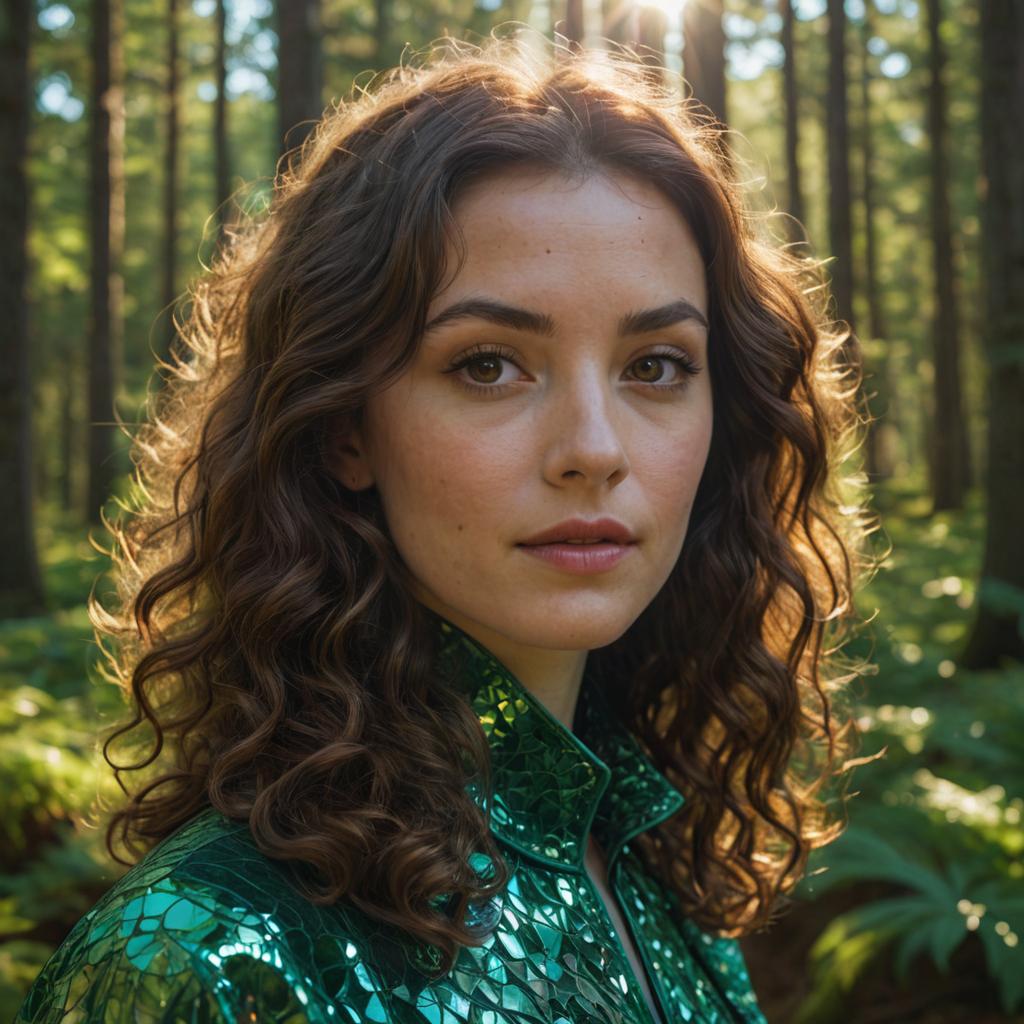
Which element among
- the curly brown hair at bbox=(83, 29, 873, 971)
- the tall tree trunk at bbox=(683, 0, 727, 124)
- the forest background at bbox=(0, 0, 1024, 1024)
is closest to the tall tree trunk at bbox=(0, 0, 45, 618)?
the forest background at bbox=(0, 0, 1024, 1024)

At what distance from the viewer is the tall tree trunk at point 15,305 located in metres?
9.80

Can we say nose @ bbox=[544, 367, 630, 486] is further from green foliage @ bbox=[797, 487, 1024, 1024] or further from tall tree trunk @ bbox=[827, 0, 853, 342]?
tall tree trunk @ bbox=[827, 0, 853, 342]

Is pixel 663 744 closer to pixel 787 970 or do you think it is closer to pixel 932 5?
pixel 787 970

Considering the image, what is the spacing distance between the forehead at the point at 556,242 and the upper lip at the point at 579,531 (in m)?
0.33

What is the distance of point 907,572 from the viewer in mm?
12711

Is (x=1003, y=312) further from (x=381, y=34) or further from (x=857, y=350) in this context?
(x=381, y=34)

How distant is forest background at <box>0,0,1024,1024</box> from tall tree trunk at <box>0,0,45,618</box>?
1.0 inches

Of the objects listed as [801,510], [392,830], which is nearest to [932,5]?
[801,510]

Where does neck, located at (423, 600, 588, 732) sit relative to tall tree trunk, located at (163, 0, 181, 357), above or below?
below

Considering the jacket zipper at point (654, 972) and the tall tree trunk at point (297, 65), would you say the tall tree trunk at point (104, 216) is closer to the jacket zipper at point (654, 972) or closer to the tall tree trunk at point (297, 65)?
the tall tree trunk at point (297, 65)

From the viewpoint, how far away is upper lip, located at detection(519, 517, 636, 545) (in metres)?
1.65

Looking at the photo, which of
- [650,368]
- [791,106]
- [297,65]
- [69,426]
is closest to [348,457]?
[650,368]

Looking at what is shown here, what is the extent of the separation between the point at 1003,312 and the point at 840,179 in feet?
30.6

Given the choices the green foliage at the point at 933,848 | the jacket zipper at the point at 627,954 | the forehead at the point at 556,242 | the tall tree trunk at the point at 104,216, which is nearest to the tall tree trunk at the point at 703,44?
the green foliage at the point at 933,848
